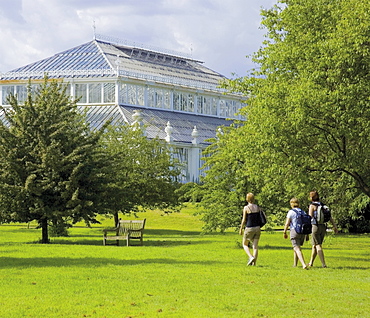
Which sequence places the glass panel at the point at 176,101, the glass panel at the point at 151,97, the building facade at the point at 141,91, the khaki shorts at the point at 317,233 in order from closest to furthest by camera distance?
1. the khaki shorts at the point at 317,233
2. the building facade at the point at 141,91
3. the glass panel at the point at 151,97
4. the glass panel at the point at 176,101

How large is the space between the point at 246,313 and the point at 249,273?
520cm

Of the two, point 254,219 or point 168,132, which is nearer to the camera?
point 254,219

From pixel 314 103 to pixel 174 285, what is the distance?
7.83 m

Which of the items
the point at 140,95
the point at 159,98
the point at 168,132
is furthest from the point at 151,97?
the point at 168,132

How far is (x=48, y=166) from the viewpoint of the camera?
26.8 m

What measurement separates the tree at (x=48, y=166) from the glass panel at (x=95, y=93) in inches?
1636

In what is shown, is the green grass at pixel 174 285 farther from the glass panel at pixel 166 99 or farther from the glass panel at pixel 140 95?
the glass panel at pixel 166 99

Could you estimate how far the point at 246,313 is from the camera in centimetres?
1127

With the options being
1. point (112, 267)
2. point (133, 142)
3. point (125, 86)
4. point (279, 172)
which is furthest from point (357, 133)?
point (125, 86)

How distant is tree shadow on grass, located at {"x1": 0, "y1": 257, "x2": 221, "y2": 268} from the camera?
18.3 meters

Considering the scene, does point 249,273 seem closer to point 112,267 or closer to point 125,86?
point 112,267

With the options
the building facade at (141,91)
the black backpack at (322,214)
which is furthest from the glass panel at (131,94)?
the black backpack at (322,214)

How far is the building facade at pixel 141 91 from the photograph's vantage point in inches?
2635

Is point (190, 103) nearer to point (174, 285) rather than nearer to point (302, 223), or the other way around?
Result: point (302, 223)
